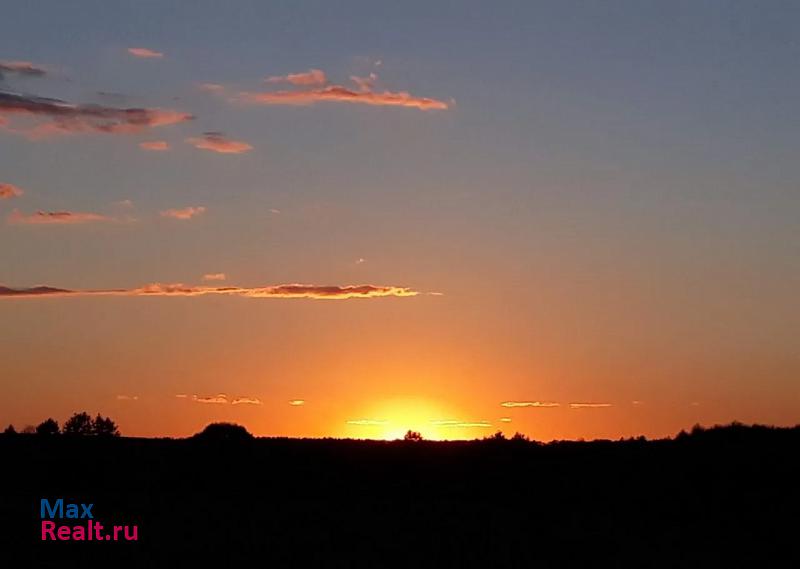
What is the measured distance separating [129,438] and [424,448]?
14729mm

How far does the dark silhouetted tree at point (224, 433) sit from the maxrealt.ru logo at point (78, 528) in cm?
1825

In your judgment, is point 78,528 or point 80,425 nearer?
point 78,528

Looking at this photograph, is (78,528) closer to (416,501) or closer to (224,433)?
(416,501)

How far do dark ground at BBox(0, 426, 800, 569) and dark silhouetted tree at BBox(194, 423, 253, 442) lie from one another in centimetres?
84

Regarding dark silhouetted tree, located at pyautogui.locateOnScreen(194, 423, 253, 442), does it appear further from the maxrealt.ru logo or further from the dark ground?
the maxrealt.ru logo

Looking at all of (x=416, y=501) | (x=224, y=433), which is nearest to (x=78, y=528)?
(x=416, y=501)

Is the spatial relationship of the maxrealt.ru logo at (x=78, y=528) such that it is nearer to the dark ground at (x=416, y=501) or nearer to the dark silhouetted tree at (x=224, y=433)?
the dark ground at (x=416, y=501)

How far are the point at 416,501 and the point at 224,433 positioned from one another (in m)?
17.8

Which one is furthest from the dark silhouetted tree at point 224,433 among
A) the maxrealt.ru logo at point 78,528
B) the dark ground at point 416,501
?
the maxrealt.ru logo at point 78,528

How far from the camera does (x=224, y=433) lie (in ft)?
186

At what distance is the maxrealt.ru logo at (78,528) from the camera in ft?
107

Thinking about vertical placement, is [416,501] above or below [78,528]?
above

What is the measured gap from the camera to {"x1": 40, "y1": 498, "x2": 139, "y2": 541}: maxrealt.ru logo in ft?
107

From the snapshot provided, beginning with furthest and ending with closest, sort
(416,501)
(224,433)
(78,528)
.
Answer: (224,433)
(416,501)
(78,528)
